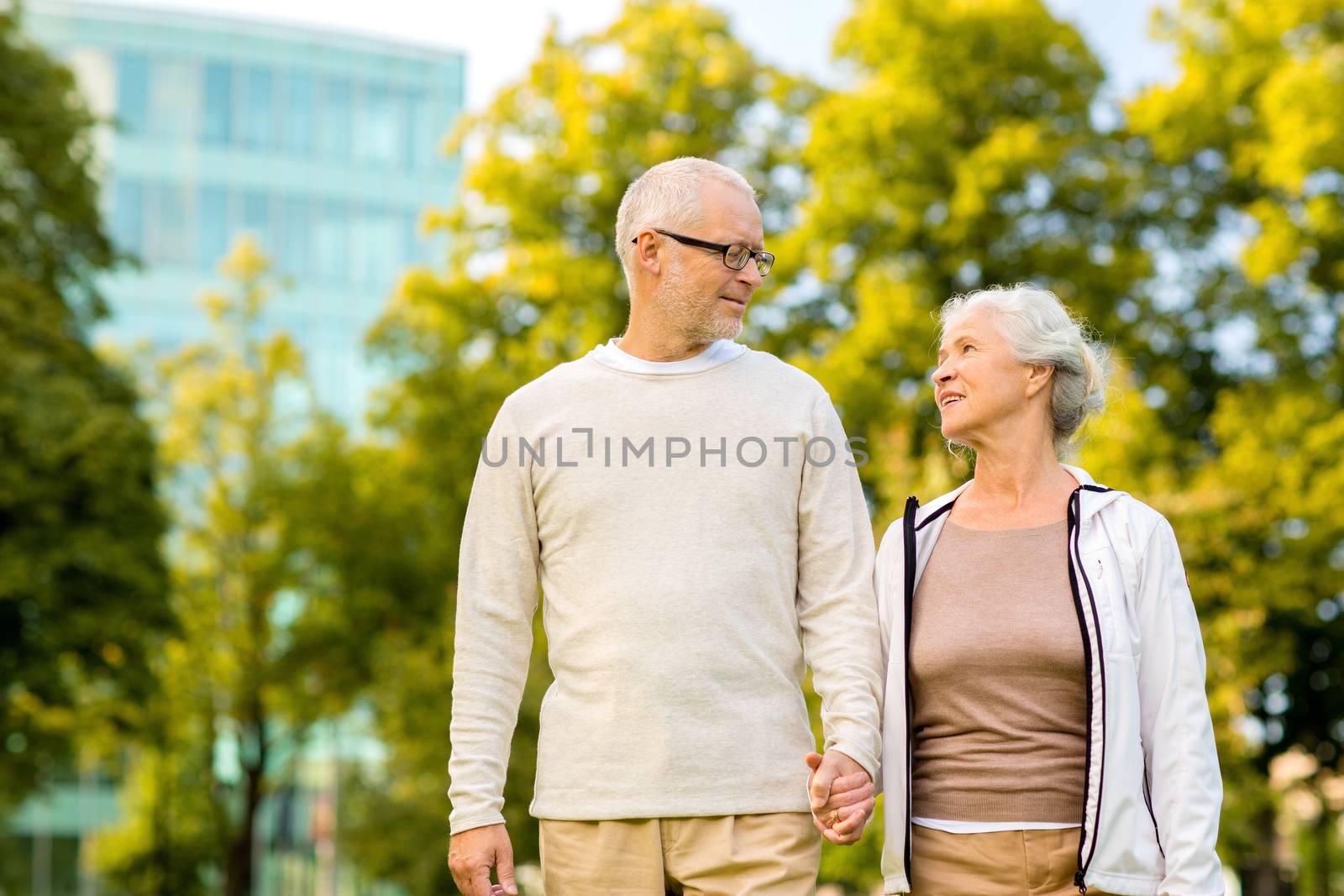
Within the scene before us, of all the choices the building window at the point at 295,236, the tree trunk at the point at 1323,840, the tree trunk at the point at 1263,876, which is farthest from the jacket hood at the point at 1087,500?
the building window at the point at 295,236

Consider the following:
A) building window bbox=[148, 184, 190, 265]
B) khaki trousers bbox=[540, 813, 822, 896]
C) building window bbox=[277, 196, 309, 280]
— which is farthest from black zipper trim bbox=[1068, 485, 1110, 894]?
building window bbox=[277, 196, 309, 280]

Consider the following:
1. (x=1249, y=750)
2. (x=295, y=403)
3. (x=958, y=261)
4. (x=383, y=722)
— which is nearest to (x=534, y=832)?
(x=383, y=722)

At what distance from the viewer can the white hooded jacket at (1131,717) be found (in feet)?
12.0

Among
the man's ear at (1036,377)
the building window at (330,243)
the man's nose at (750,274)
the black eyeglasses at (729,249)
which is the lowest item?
the man's ear at (1036,377)

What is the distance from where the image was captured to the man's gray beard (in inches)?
157

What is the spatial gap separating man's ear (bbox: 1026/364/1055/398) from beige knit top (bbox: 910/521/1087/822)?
37 cm

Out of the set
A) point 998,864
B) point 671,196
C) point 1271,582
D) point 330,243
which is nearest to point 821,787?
point 998,864

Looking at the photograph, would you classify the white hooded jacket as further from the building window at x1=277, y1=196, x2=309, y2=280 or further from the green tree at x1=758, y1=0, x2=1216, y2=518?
the building window at x1=277, y1=196, x2=309, y2=280

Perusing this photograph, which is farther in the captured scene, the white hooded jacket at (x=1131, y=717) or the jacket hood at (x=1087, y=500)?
the jacket hood at (x=1087, y=500)

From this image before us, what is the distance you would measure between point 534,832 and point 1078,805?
13715 mm

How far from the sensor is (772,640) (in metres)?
3.74

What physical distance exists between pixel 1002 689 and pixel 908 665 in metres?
0.25

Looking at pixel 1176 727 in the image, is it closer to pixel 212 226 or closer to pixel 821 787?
pixel 821 787

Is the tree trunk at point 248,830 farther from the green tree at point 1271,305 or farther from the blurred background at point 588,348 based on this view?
the green tree at point 1271,305
